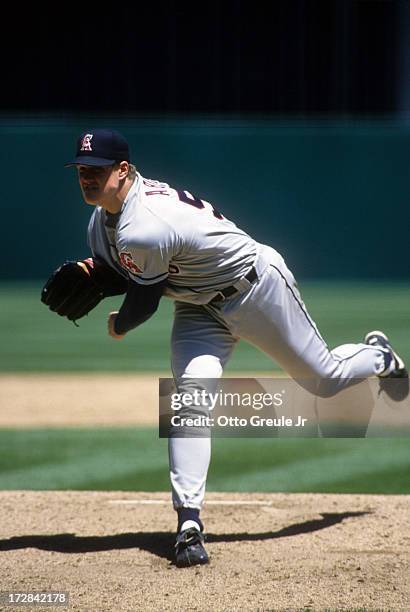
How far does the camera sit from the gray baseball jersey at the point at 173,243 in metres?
3.75

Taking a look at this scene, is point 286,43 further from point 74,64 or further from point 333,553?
point 333,553

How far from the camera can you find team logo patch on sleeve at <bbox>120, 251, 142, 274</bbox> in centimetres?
378

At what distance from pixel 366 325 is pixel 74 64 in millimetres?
8514

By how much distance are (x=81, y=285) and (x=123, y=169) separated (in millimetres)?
633

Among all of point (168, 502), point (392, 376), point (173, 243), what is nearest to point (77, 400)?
point (168, 502)

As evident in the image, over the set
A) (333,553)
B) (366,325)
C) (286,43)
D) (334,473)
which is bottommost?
(366,325)

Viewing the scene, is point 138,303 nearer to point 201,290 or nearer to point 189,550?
point 201,290

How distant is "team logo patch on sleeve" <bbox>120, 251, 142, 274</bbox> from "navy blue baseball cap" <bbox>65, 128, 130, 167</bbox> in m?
0.34

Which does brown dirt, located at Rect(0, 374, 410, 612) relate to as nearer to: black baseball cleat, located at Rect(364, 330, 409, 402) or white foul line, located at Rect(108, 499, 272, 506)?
white foul line, located at Rect(108, 499, 272, 506)

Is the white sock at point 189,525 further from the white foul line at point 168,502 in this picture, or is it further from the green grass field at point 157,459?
the green grass field at point 157,459

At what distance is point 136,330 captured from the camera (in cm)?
1089

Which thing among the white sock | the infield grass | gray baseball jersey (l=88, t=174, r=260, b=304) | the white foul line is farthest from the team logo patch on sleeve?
the infield grass

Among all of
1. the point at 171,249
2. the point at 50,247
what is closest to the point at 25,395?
the point at 171,249

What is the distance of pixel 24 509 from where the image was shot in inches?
183
